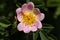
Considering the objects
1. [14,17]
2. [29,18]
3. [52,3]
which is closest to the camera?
[29,18]

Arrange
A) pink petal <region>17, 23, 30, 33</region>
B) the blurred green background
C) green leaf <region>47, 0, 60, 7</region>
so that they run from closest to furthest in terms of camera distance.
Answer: pink petal <region>17, 23, 30, 33</region> → the blurred green background → green leaf <region>47, 0, 60, 7</region>

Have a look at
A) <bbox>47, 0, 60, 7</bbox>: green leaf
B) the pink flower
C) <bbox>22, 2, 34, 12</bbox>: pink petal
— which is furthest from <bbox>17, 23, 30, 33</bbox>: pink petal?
<bbox>47, 0, 60, 7</bbox>: green leaf

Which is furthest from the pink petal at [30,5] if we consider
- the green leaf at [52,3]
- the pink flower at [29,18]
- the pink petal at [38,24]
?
the green leaf at [52,3]

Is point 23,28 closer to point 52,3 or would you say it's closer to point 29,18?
point 29,18

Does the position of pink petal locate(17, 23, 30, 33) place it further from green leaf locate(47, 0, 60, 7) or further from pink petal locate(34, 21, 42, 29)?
green leaf locate(47, 0, 60, 7)

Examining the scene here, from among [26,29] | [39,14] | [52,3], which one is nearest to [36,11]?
[39,14]

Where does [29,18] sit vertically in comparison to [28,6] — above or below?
below

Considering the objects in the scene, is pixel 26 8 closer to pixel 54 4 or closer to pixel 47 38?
pixel 47 38

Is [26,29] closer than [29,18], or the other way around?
[26,29]

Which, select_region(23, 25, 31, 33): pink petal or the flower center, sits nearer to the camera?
select_region(23, 25, 31, 33): pink petal
